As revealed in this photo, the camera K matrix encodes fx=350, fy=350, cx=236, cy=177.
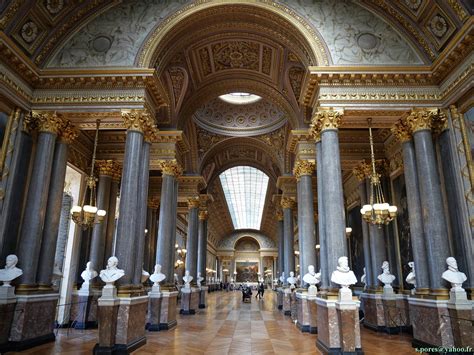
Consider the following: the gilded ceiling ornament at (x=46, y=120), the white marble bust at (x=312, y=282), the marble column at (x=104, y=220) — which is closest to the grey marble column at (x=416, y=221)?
the white marble bust at (x=312, y=282)

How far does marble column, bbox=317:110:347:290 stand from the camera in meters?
7.71

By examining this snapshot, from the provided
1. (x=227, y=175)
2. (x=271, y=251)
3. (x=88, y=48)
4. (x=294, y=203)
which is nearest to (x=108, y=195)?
(x=88, y=48)

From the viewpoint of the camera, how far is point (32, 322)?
7652mm

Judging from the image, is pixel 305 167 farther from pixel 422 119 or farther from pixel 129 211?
pixel 129 211

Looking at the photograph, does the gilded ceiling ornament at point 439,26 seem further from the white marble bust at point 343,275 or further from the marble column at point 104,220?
the marble column at point 104,220

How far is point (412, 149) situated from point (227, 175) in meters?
23.1

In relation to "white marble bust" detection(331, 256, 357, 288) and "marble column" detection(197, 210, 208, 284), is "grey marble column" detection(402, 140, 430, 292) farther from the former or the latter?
"marble column" detection(197, 210, 208, 284)

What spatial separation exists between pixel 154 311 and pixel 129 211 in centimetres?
403

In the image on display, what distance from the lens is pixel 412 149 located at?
895 cm

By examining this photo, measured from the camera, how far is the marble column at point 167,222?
11.4m

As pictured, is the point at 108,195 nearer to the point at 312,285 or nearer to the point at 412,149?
the point at 312,285

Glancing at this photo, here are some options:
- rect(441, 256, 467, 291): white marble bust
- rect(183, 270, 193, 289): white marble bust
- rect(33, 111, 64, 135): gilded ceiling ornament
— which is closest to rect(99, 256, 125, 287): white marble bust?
rect(33, 111, 64, 135): gilded ceiling ornament

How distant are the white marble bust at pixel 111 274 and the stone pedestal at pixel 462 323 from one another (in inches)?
266

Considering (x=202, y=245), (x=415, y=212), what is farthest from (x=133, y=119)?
(x=202, y=245)
